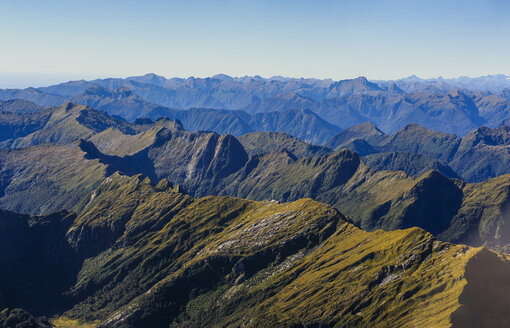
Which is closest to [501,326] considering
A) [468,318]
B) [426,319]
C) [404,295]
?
[468,318]

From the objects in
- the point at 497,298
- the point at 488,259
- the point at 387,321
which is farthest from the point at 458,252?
the point at 387,321

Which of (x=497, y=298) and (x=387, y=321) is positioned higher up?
(x=497, y=298)

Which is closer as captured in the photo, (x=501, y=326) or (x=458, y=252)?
(x=501, y=326)

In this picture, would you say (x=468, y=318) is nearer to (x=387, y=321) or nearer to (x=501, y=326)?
(x=501, y=326)

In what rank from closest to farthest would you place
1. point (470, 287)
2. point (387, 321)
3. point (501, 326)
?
1. point (501, 326)
2. point (470, 287)
3. point (387, 321)

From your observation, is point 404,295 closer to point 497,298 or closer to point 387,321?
point 387,321

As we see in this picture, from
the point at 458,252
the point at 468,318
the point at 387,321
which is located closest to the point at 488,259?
the point at 458,252

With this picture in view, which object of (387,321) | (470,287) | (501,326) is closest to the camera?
(501,326)

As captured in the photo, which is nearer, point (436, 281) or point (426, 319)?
point (426, 319)

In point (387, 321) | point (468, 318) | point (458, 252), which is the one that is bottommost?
point (387, 321)
